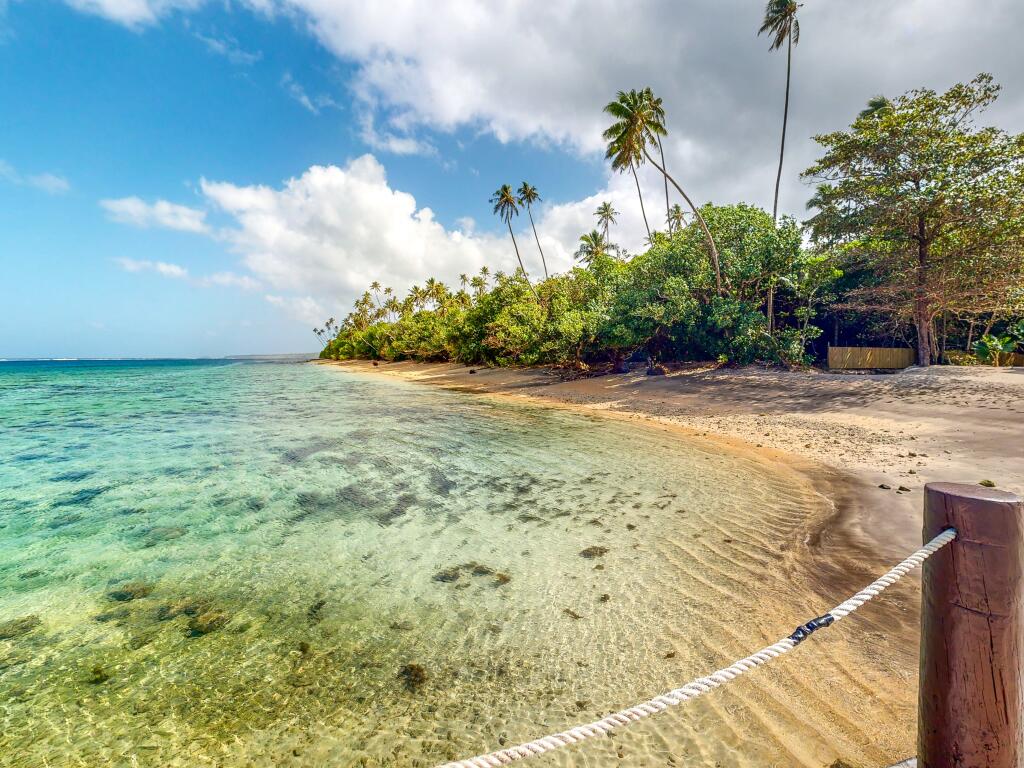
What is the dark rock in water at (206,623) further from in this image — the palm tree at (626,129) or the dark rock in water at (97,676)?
the palm tree at (626,129)

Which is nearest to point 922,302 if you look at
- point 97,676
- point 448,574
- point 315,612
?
point 448,574

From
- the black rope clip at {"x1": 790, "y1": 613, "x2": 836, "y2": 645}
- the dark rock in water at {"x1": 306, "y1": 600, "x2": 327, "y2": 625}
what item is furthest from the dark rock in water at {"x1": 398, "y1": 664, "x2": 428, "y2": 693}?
the black rope clip at {"x1": 790, "y1": 613, "x2": 836, "y2": 645}

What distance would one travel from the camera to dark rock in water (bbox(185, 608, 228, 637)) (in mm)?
4207

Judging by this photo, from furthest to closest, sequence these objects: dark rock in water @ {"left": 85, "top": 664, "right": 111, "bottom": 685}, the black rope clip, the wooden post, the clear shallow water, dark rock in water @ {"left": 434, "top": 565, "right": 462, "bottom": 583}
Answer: dark rock in water @ {"left": 434, "top": 565, "right": 462, "bottom": 583}
dark rock in water @ {"left": 85, "top": 664, "right": 111, "bottom": 685}
the clear shallow water
the black rope clip
the wooden post

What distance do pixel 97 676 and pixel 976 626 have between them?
6082mm

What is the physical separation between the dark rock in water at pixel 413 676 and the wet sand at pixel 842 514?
178cm

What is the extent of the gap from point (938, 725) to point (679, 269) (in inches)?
901

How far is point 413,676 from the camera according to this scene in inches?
139

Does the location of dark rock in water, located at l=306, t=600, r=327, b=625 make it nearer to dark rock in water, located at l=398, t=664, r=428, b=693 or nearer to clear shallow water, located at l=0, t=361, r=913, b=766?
clear shallow water, located at l=0, t=361, r=913, b=766

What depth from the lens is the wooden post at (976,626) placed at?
Result: 1.66 m

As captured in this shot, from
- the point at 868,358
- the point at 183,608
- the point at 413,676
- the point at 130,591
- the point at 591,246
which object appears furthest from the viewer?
the point at 591,246

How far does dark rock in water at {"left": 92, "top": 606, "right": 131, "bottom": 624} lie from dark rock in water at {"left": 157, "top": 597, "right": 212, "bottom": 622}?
0.34 m

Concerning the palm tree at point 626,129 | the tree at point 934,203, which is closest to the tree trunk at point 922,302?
the tree at point 934,203

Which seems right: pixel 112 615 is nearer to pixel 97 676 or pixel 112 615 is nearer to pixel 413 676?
pixel 97 676
